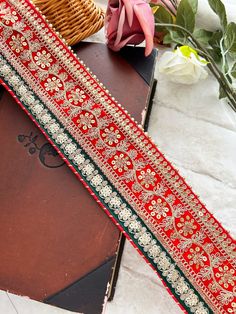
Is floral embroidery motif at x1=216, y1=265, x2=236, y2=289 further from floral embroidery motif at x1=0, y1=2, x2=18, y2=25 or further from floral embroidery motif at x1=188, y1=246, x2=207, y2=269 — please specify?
floral embroidery motif at x1=0, y1=2, x2=18, y2=25

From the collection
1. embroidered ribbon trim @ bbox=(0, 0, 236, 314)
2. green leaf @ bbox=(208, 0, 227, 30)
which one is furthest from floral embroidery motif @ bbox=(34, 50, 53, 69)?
green leaf @ bbox=(208, 0, 227, 30)

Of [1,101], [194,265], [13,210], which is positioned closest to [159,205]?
[194,265]

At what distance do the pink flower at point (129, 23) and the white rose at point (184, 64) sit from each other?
77 millimetres

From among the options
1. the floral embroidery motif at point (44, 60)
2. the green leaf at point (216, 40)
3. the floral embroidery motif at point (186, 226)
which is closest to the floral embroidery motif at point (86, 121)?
the floral embroidery motif at point (44, 60)

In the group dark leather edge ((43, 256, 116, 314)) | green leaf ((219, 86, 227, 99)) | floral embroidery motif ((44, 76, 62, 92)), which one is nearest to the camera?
dark leather edge ((43, 256, 116, 314))

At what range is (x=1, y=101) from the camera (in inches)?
28.5

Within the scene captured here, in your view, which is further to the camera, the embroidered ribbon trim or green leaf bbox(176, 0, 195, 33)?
green leaf bbox(176, 0, 195, 33)

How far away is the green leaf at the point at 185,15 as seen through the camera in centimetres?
78

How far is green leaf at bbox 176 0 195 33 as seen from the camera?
0.78 meters

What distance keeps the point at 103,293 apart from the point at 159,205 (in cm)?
16

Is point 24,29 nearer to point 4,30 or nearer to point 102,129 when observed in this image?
point 4,30

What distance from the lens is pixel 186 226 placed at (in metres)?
0.65

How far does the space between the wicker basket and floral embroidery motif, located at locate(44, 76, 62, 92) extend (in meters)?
0.08

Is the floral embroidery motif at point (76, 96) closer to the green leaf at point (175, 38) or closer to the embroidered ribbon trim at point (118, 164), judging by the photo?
the embroidered ribbon trim at point (118, 164)
